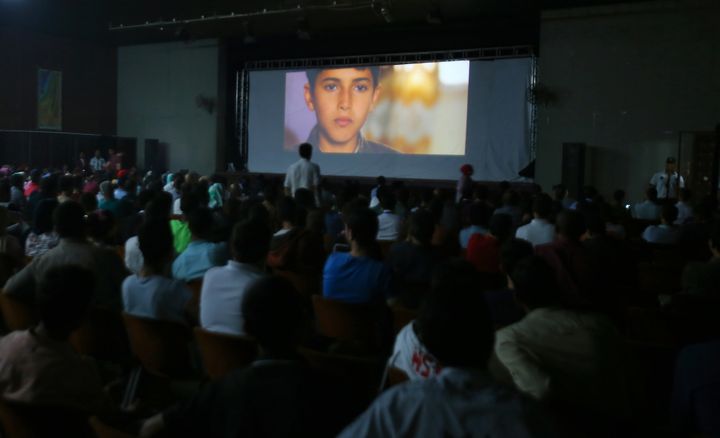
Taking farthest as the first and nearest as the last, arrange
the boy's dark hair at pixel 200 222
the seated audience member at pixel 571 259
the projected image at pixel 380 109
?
the projected image at pixel 380 109
the boy's dark hair at pixel 200 222
the seated audience member at pixel 571 259

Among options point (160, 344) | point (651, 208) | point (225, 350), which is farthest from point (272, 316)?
point (651, 208)

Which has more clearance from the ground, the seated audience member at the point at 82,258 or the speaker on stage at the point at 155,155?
the speaker on stage at the point at 155,155

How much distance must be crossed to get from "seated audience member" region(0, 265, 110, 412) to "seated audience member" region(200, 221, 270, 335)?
90cm

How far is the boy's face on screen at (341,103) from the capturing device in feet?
47.5

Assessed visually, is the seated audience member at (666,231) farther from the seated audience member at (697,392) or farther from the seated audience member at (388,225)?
the seated audience member at (697,392)

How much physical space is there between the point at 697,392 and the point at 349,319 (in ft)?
5.53

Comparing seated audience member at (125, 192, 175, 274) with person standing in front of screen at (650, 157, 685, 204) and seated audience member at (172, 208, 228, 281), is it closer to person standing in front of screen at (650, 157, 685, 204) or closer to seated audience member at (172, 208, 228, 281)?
seated audience member at (172, 208, 228, 281)

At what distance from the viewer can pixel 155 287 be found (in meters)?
3.19

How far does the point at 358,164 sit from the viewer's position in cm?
1477

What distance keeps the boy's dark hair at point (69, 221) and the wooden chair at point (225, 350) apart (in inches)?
54.3

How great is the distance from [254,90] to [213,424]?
15.3 meters

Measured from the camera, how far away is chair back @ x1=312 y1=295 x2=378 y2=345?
10.8 feet

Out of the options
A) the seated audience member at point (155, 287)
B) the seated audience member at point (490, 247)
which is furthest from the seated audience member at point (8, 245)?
Result: the seated audience member at point (490, 247)

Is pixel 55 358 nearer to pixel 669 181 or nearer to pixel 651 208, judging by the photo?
pixel 651 208
